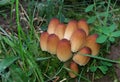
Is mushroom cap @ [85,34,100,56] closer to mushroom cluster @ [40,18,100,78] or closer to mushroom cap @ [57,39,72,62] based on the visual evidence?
mushroom cluster @ [40,18,100,78]

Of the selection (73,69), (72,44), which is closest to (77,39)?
(72,44)

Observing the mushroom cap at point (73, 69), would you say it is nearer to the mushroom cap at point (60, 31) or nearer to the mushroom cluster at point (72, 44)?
the mushroom cluster at point (72, 44)

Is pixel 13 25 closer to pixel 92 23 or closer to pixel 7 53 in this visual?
pixel 7 53

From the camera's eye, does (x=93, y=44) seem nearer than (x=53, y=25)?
Yes

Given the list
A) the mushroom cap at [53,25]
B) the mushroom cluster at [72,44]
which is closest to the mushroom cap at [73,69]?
the mushroom cluster at [72,44]

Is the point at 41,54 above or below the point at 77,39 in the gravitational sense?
below

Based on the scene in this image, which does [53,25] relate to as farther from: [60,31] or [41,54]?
[41,54]
